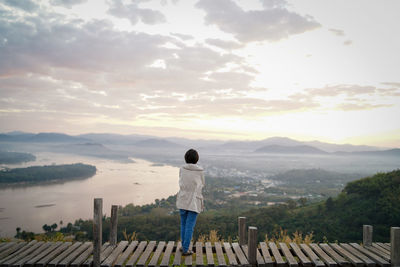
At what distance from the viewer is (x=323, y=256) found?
395cm

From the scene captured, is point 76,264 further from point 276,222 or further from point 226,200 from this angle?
point 226,200

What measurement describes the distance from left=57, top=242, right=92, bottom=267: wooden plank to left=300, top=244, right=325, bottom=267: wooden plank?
11.1 feet

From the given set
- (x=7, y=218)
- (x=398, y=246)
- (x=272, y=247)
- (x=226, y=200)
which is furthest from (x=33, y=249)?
(x=7, y=218)

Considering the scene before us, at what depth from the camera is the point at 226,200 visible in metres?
41.6

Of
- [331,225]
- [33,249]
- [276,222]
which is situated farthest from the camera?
[276,222]

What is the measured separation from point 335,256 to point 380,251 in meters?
0.86

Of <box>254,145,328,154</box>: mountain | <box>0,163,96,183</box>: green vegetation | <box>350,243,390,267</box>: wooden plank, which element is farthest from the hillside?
<box>254,145,328,154</box>: mountain

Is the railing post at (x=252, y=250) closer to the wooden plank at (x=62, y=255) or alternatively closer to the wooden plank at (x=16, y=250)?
the wooden plank at (x=62, y=255)

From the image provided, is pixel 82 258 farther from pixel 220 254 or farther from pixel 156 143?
pixel 156 143

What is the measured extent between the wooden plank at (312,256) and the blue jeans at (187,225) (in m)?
1.79

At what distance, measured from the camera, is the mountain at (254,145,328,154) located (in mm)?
149113

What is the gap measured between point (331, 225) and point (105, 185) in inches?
2034

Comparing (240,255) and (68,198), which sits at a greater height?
(240,255)

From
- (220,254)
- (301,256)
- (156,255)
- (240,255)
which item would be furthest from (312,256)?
(156,255)
